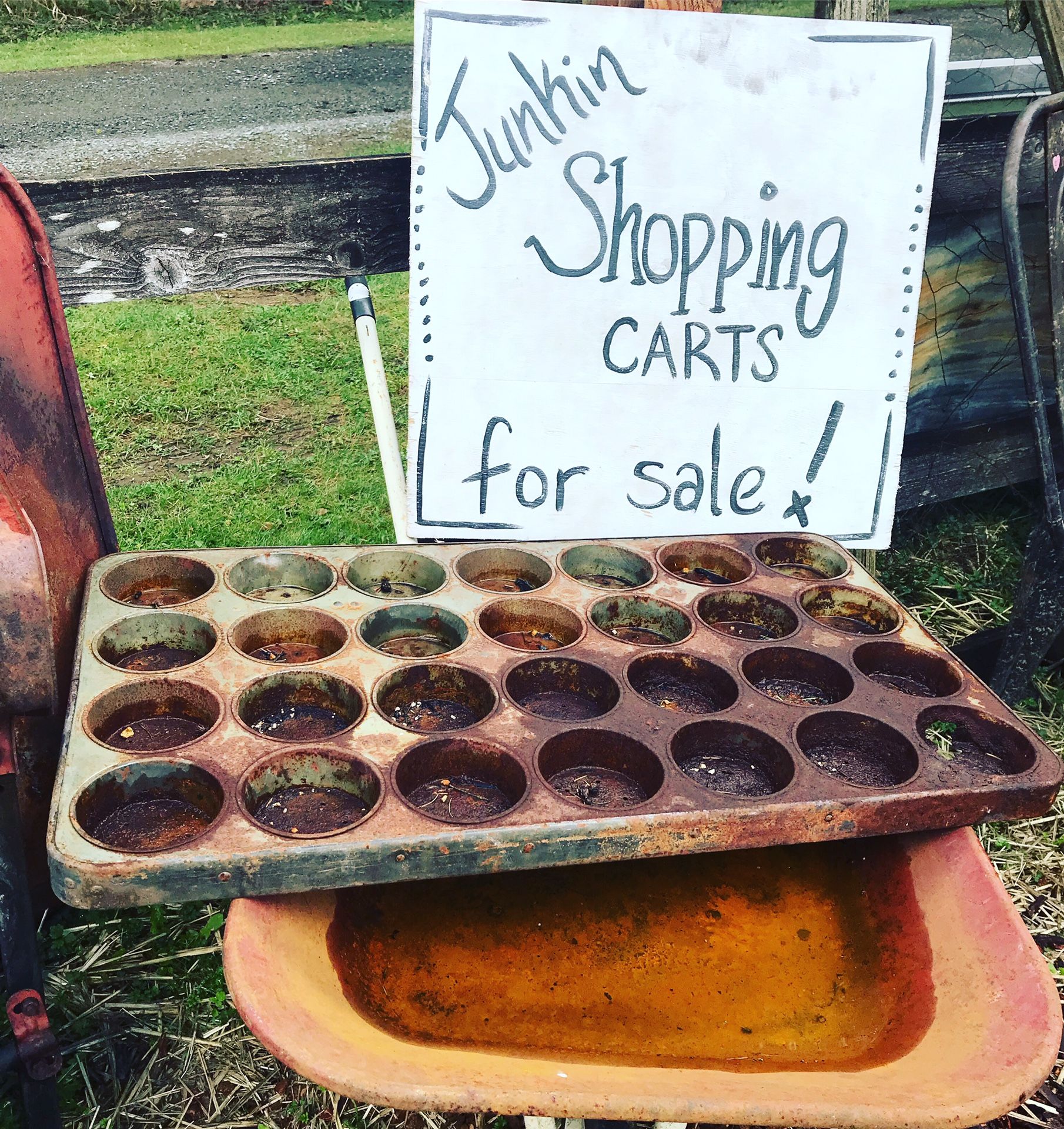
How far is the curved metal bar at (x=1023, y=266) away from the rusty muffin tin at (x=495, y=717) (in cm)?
59

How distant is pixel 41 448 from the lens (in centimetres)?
157

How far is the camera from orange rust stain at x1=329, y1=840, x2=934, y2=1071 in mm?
1380

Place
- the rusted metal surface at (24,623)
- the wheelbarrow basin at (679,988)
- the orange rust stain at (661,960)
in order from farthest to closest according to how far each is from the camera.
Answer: the orange rust stain at (661,960), the rusted metal surface at (24,623), the wheelbarrow basin at (679,988)

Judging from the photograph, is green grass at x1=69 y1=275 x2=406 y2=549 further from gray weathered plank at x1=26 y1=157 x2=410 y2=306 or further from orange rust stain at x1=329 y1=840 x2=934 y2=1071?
orange rust stain at x1=329 y1=840 x2=934 y2=1071

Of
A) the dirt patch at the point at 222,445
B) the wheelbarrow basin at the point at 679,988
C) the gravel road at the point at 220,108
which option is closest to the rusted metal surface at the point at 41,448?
the wheelbarrow basin at the point at 679,988

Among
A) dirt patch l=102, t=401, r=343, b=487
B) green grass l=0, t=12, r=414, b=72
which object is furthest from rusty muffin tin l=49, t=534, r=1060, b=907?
green grass l=0, t=12, r=414, b=72

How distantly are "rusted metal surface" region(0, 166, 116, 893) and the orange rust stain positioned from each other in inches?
21.5

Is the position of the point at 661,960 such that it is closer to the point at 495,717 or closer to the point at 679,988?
the point at 679,988

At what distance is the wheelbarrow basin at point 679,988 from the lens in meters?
0.99

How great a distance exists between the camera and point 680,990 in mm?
1509

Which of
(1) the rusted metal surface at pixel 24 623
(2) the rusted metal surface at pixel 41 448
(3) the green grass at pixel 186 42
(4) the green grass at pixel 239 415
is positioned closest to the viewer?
(1) the rusted metal surface at pixel 24 623

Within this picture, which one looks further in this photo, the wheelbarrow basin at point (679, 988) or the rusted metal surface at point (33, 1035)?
the rusted metal surface at point (33, 1035)

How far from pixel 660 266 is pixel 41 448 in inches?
47.3

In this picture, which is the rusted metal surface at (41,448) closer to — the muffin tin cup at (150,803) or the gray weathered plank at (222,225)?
the muffin tin cup at (150,803)
